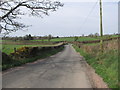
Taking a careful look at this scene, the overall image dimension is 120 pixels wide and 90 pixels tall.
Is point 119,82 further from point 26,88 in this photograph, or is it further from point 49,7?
point 49,7

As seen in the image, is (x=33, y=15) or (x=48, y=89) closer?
(x=48, y=89)

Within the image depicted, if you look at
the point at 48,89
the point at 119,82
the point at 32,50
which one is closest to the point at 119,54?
the point at 119,82

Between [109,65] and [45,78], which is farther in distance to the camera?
[109,65]

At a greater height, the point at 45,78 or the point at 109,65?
the point at 109,65

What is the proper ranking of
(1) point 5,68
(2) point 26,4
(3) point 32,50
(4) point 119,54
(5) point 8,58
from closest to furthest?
(4) point 119,54
(1) point 5,68
(5) point 8,58
(2) point 26,4
(3) point 32,50

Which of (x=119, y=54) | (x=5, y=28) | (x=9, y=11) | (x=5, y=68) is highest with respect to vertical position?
(x=9, y=11)

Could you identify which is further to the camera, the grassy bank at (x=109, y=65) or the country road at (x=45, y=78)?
the grassy bank at (x=109, y=65)

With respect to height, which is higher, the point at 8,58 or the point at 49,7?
the point at 49,7

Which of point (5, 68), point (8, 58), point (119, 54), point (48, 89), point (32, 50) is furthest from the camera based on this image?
point (32, 50)

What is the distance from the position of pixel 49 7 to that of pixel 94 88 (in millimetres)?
17709

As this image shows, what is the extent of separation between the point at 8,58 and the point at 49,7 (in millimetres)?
7795

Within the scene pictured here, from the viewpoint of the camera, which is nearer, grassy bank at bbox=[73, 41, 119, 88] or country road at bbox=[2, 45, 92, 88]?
country road at bbox=[2, 45, 92, 88]

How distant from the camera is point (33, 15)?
27.3m

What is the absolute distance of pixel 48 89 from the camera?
32.0ft
